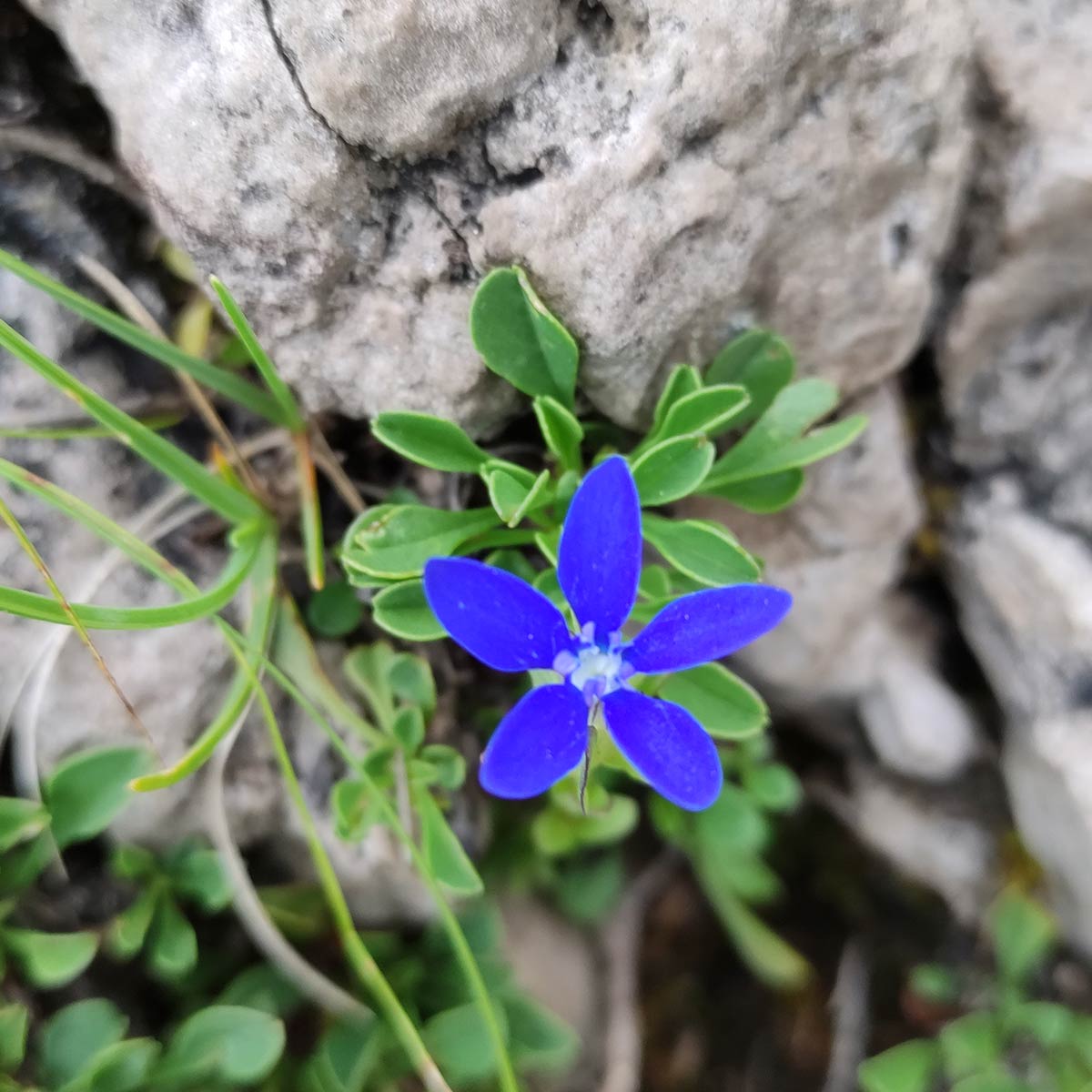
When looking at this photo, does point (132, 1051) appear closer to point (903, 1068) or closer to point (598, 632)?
point (598, 632)

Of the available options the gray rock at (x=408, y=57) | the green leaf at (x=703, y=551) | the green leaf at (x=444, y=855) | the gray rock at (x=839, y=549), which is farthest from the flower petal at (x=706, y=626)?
the gray rock at (x=408, y=57)

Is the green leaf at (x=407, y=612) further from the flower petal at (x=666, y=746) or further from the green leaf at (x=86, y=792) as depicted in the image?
the green leaf at (x=86, y=792)

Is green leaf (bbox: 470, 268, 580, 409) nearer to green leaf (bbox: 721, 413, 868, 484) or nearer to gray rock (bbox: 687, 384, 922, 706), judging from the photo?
green leaf (bbox: 721, 413, 868, 484)

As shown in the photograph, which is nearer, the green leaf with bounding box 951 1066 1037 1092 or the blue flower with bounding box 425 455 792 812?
the blue flower with bounding box 425 455 792 812

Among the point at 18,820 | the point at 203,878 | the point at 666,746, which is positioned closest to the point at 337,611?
the point at 203,878

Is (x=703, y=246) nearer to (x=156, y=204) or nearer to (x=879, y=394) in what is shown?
(x=879, y=394)

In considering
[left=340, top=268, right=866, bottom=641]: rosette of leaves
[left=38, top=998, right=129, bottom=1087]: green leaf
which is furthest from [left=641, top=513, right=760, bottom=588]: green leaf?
[left=38, top=998, right=129, bottom=1087]: green leaf

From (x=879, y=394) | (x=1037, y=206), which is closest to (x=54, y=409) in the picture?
(x=879, y=394)
